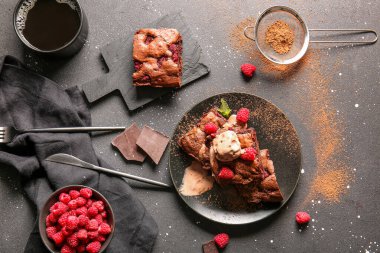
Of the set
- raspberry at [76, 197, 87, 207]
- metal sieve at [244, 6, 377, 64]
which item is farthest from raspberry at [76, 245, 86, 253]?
metal sieve at [244, 6, 377, 64]

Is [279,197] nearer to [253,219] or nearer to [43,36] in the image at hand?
[253,219]

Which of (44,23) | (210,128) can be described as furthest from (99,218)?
(44,23)

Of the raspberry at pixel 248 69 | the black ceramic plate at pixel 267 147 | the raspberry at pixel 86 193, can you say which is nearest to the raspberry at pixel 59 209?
the raspberry at pixel 86 193

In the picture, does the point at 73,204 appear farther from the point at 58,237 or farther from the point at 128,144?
the point at 128,144

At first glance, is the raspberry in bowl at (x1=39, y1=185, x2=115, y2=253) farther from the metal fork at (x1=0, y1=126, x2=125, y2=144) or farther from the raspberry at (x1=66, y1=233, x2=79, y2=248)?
the metal fork at (x1=0, y1=126, x2=125, y2=144)

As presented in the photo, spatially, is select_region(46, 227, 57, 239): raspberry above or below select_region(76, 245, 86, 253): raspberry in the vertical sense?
above
